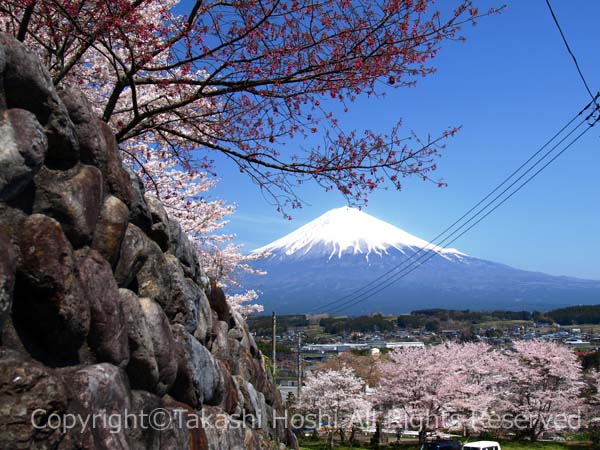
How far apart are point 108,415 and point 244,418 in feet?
9.45

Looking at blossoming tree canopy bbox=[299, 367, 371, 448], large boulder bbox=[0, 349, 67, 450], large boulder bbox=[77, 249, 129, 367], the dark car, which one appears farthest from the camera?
blossoming tree canopy bbox=[299, 367, 371, 448]

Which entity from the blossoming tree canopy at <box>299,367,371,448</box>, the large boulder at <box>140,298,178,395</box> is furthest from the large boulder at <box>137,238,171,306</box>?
the blossoming tree canopy at <box>299,367,371,448</box>

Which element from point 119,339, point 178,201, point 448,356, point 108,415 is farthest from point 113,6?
point 448,356

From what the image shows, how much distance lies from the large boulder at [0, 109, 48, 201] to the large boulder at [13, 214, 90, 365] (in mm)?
202

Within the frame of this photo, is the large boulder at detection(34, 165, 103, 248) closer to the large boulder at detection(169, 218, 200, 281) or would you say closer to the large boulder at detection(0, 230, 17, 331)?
the large boulder at detection(0, 230, 17, 331)

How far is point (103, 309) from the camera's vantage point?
2.83 metres

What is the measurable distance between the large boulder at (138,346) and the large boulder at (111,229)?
263 millimetres

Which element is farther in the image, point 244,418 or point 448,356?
point 448,356

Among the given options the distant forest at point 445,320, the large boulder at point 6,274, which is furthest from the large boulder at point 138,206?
the distant forest at point 445,320

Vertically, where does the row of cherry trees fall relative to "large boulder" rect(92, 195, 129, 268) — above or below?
below

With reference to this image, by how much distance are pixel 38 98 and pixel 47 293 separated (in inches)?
36.6

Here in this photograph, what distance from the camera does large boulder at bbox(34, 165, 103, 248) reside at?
2.66 metres

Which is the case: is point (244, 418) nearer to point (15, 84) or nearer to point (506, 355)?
point (15, 84)

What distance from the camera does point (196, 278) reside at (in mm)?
4922
